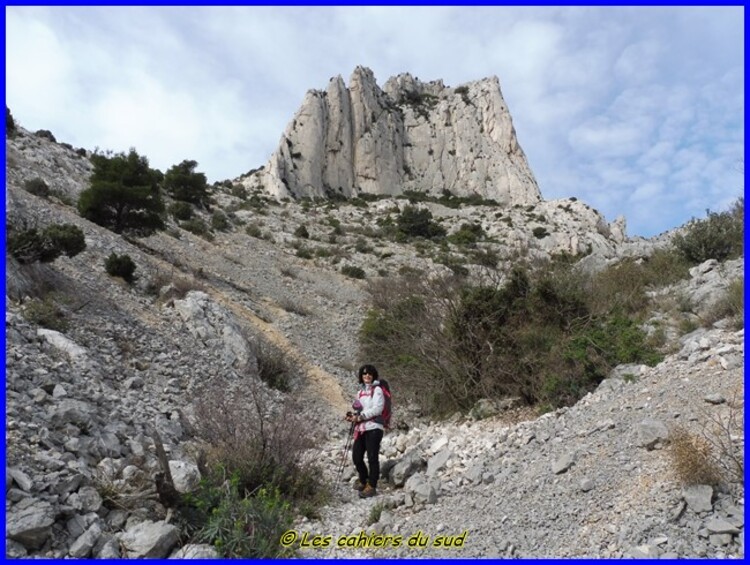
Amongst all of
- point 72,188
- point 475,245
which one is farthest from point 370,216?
point 72,188

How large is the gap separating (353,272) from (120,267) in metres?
12.8

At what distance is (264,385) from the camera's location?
35.7ft

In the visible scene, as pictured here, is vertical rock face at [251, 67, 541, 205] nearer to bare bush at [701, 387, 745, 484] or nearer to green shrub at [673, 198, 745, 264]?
green shrub at [673, 198, 745, 264]

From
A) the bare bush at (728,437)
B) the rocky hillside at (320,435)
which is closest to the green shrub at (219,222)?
the rocky hillside at (320,435)

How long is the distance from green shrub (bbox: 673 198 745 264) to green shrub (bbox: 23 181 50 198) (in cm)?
2154

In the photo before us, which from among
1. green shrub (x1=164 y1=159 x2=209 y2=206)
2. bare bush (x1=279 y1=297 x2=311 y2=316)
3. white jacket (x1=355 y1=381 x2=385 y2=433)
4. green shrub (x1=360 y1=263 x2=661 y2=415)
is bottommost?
white jacket (x1=355 y1=381 x2=385 y2=433)

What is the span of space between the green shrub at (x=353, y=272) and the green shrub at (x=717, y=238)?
13241 mm

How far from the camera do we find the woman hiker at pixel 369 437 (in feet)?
20.8

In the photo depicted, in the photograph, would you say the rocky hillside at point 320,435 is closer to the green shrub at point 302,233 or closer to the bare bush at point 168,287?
the bare bush at point 168,287

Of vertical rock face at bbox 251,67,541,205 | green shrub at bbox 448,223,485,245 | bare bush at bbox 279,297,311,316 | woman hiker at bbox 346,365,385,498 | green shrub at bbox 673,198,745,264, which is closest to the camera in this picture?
woman hiker at bbox 346,365,385,498

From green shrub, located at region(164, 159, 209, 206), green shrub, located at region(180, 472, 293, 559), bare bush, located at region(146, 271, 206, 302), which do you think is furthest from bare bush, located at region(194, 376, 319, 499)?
green shrub, located at region(164, 159, 209, 206)

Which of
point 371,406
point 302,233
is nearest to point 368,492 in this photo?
point 371,406

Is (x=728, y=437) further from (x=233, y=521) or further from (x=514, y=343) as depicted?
(x=514, y=343)

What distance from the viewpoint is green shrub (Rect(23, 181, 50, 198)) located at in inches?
728
